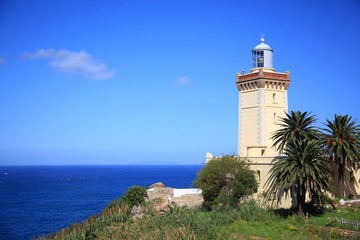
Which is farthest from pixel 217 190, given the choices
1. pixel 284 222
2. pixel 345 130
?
pixel 345 130

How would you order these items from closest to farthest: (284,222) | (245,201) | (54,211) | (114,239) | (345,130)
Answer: (114,239)
(284,222)
(345,130)
(245,201)
(54,211)

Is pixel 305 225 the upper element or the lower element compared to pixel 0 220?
upper

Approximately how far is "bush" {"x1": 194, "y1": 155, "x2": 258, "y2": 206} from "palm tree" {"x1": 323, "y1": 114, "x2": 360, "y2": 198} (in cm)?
746

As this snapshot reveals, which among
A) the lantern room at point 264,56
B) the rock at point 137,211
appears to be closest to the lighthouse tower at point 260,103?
the lantern room at point 264,56

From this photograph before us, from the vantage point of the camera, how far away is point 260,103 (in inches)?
1491

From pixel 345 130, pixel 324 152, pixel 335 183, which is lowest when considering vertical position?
pixel 335 183

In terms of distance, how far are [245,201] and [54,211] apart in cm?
4365

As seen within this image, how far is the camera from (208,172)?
34.5 metres

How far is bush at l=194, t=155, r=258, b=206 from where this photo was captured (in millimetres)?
33031

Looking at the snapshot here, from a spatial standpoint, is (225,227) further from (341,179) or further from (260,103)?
(260,103)

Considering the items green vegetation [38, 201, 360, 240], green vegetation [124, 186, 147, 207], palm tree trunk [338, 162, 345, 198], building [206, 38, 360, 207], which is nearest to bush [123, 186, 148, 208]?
green vegetation [124, 186, 147, 207]

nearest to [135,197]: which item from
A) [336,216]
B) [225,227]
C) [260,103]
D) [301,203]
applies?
[225,227]

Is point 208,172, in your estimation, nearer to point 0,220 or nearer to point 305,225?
point 305,225

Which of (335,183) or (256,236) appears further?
(335,183)
